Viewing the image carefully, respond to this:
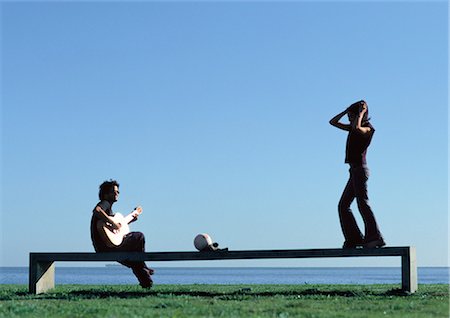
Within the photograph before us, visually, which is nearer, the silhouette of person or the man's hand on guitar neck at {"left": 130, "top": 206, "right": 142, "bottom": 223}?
the silhouette of person

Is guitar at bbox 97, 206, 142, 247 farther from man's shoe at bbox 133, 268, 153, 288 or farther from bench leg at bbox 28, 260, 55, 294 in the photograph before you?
bench leg at bbox 28, 260, 55, 294

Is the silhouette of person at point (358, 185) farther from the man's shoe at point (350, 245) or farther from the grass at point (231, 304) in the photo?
the grass at point (231, 304)

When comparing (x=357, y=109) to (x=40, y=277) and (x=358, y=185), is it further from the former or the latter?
(x=40, y=277)

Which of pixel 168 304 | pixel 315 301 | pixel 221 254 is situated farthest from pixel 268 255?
pixel 168 304

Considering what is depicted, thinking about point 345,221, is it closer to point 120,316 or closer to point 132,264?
point 132,264

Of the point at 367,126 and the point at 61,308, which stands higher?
the point at 367,126

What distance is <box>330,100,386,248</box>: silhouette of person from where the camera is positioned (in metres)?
13.4

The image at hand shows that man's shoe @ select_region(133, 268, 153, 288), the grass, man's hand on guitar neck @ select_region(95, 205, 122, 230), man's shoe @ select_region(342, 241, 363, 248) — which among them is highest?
man's hand on guitar neck @ select_region(95, 205, 122, 230)

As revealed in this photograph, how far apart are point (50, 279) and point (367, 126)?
6.47 metres

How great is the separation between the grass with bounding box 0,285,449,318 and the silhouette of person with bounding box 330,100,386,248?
902mm

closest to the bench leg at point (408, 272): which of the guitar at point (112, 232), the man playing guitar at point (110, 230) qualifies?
the man playing guitar at point (110, 230)

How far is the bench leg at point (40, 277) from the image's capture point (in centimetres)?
1427

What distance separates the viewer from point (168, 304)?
1095cm

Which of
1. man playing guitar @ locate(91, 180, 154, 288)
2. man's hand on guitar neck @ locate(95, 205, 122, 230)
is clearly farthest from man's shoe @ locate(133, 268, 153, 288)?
man's hand on guitar neck @ locate(95, 205, 122, 230)
